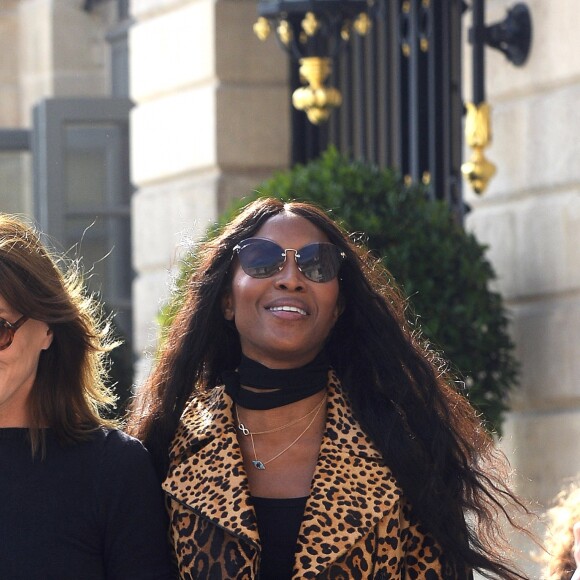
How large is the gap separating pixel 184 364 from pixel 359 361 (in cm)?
41

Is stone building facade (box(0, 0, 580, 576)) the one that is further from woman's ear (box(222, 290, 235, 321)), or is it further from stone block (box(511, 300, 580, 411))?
woman's ear (box(222, 290, 235, 321))

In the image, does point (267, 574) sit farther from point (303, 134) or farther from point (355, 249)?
point (303, 134)

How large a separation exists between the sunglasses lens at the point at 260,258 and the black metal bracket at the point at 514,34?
3518mm

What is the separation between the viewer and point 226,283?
370cm

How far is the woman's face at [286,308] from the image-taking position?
3467mm

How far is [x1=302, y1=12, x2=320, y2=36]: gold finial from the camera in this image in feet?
23.6

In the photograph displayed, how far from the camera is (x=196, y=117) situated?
873 centimetres

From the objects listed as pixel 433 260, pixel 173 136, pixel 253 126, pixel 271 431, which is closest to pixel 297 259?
pixel 271 431

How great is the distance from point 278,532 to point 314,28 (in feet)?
13.6

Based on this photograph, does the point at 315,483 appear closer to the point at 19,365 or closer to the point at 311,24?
the point at 19,365

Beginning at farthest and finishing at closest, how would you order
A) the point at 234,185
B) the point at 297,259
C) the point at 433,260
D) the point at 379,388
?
1. the point at 234,185
2. the point at 433,260
3. the point at 379,388
4. the point at 297,259

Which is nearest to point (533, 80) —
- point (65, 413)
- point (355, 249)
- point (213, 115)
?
point (213, 115)

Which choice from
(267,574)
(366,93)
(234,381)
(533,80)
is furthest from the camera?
(366,93)

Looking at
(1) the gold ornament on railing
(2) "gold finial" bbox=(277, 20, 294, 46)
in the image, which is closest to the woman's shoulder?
(2) "gold finial" bbox=(277, 20, 294, 46)
